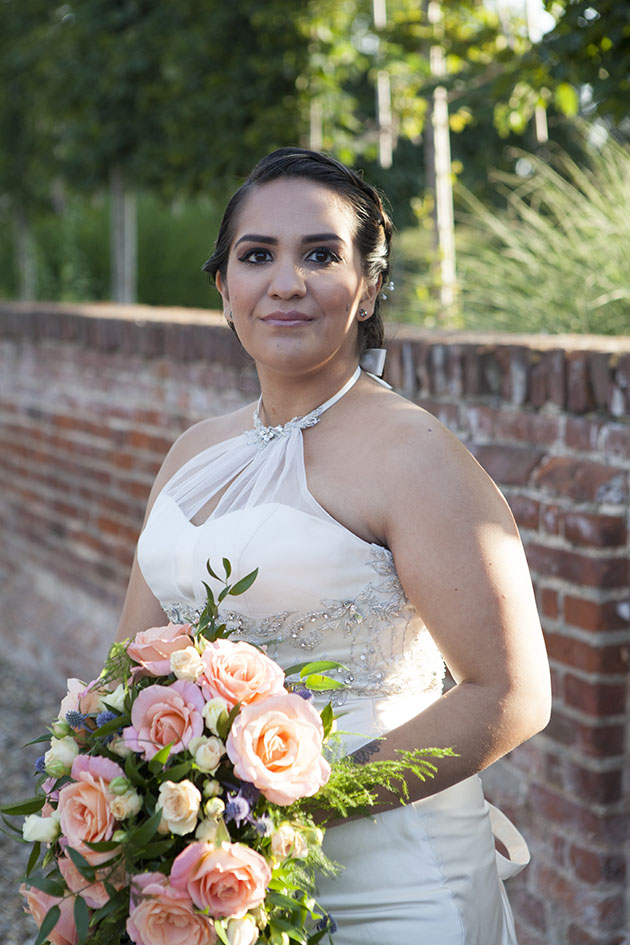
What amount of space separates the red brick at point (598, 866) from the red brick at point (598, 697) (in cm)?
39

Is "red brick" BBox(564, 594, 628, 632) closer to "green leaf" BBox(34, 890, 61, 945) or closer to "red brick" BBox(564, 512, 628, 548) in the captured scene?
"red brick" BBox(564, 512, 628, 548)

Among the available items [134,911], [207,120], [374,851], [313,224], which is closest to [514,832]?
[374,851]

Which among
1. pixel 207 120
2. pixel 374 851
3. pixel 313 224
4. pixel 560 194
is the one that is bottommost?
pixel 374 851

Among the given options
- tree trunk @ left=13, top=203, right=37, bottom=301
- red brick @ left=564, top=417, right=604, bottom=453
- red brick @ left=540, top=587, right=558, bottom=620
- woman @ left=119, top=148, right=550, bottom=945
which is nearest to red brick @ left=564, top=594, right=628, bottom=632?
red brick @ left=540, top=587, right=558, bottom=620

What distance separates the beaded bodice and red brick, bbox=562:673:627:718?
828mm

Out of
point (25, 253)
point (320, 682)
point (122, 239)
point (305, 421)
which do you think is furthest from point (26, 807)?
point (25, 253)

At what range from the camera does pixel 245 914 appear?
156 cm

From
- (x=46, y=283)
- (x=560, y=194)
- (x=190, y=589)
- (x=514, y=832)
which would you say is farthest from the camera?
(x=46, y=283)

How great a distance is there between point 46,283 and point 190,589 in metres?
10.7

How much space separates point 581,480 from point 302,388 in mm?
989

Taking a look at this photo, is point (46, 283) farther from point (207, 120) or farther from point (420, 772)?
point (420, 772)

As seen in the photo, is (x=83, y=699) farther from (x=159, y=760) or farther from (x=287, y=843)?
(x=287, y=843)

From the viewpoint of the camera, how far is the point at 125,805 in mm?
1560

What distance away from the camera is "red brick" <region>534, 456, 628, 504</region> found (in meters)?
2.75
